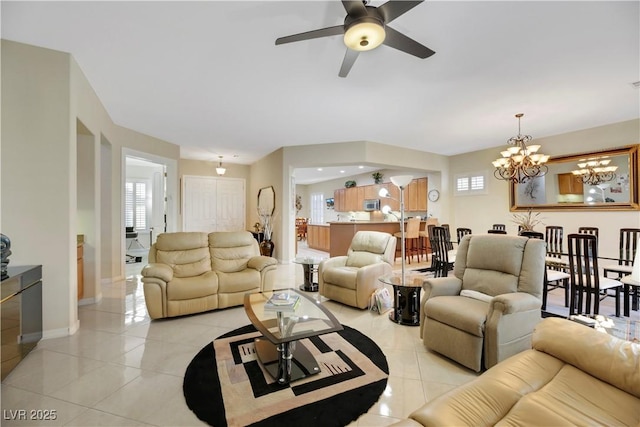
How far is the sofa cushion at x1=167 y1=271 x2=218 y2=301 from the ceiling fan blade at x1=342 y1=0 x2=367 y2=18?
299cm

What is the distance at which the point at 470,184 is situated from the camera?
6.71m

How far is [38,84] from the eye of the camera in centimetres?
263

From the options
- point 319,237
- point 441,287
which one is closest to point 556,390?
point 441,287

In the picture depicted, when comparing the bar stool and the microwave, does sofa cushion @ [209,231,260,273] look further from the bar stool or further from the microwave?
the microwave

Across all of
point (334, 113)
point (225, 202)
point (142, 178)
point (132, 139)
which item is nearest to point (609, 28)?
point (334, 113)

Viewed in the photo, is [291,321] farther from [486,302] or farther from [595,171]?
[595,171]

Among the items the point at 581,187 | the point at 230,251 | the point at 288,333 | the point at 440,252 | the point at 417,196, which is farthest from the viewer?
the point at 417,196

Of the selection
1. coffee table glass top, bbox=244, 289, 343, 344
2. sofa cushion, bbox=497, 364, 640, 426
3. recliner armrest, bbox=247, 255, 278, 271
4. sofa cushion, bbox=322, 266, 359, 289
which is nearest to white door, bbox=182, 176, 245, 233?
recliner armrest, bbox=247, 255, 278, 271

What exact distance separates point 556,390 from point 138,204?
368 inches

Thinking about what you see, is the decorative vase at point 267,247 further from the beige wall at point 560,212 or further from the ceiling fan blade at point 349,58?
the ceiling fan blade at point 349,58

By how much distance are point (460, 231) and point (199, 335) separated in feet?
13.7

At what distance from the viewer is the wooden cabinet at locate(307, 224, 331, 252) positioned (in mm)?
8520

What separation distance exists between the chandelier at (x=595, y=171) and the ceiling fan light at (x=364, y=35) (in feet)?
17.2

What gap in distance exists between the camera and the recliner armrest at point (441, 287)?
255cm
